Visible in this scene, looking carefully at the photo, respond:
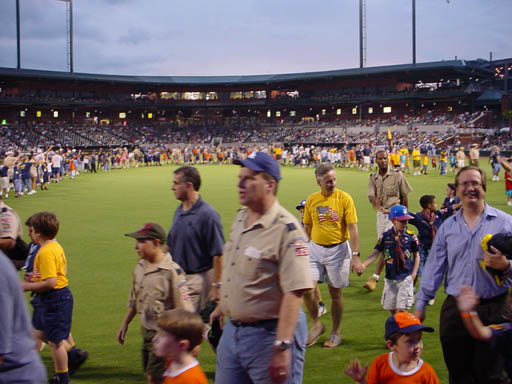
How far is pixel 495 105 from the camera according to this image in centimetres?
7356

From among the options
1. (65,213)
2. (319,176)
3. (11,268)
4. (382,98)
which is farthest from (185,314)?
(382,98)

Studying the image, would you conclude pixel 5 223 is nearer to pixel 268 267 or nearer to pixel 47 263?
pixel 47 263

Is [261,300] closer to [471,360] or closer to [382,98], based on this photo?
[471,360]

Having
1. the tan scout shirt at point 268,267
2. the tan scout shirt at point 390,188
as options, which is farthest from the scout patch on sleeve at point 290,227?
the tan scout shirt at point 390,188

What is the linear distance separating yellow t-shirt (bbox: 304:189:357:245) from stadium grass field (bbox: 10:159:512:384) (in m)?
1.21

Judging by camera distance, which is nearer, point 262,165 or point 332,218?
point 262,165

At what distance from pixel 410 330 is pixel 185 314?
1536 mm

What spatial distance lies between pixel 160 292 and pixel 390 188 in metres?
5.67

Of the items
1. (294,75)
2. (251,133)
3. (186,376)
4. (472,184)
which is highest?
(294,75)

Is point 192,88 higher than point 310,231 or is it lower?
higher

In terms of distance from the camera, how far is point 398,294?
620 cm

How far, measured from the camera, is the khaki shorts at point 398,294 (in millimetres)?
6133

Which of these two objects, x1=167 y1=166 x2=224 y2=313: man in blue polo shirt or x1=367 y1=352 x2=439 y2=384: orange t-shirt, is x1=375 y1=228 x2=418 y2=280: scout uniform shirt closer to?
x1=167 y1=166 x2=224 y2=313: man in blue polo shirt

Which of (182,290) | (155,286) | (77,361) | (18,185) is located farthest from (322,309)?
(18,185)
